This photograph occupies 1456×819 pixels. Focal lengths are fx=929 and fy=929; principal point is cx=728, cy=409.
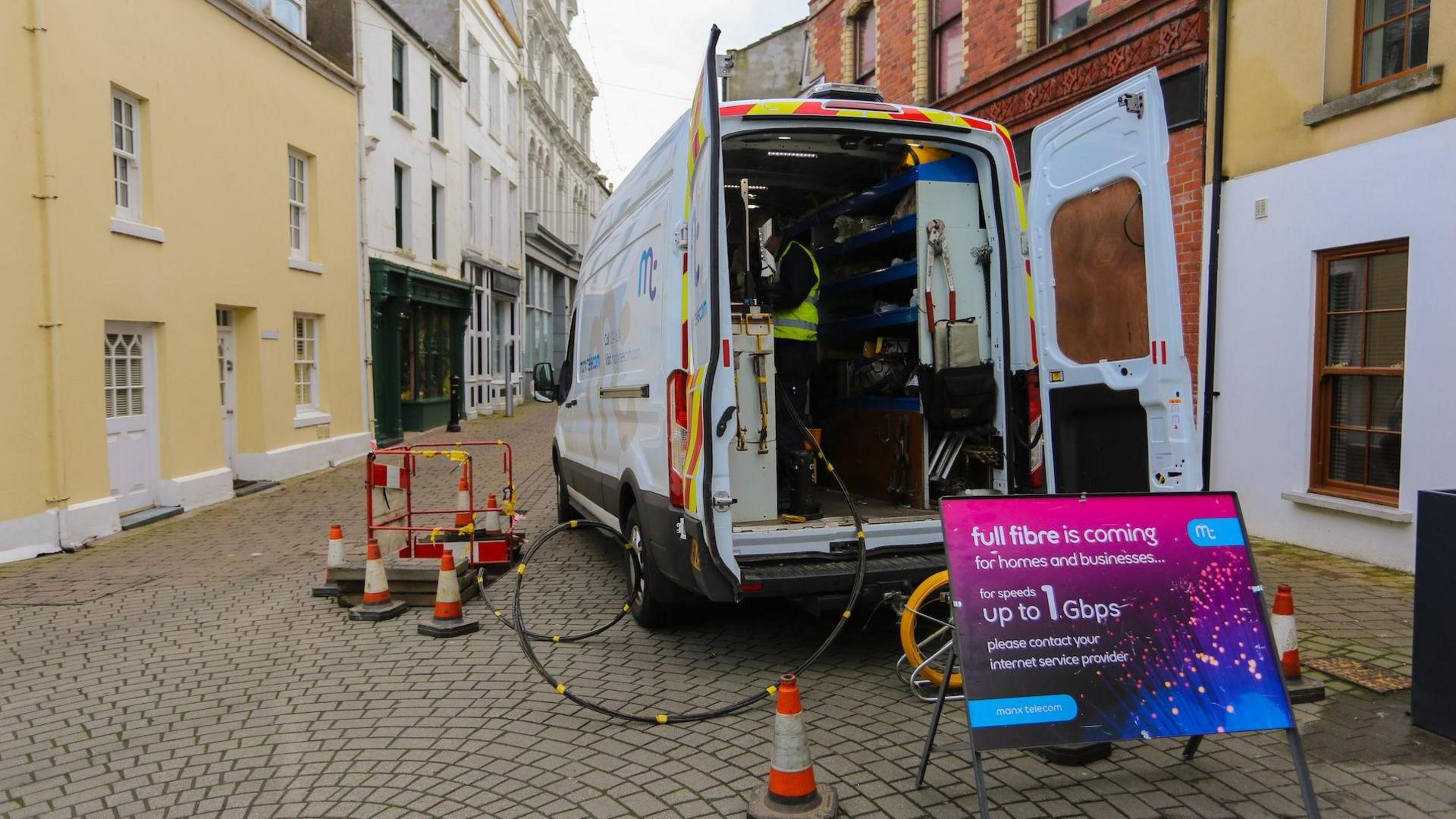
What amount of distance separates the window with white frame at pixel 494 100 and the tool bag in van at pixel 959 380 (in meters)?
20.9

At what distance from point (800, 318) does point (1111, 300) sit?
5.78ft

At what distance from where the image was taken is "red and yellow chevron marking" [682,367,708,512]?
4.38m

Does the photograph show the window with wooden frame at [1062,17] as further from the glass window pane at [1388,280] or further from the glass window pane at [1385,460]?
the glass window pane at [1385,460]

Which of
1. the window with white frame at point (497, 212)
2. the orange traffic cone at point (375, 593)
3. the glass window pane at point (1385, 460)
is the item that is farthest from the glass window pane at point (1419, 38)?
the window with white frame at point (497, 212)

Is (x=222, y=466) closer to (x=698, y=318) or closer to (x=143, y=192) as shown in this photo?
(x=143, y=192)

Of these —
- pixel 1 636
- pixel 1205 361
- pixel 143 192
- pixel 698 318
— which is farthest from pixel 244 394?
pixel 1205 361

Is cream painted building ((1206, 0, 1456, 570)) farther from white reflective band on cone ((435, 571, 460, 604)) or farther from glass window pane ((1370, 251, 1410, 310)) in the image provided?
white reflective band on cone ((435, 571, 460, 604))

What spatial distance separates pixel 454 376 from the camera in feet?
65.2

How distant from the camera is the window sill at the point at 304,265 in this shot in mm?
13297

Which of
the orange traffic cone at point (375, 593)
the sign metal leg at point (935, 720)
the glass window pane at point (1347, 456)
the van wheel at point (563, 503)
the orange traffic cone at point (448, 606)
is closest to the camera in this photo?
the sign metal leg at point (935, 720)

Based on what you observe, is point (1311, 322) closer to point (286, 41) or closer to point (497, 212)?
point (286, 41)

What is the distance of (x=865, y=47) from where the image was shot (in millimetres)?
15148

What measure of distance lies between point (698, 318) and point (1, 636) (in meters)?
5.13

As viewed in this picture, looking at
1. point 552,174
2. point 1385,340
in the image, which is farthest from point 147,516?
point 552,174
